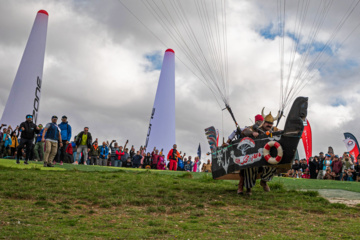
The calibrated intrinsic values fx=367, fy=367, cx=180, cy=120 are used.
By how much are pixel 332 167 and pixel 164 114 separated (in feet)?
46.2

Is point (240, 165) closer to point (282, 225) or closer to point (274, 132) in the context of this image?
point (274, 132)

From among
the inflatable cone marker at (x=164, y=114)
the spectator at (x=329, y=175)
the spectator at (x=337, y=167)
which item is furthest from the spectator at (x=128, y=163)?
the spectator at (x=337, y=167)

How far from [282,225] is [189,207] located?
2124 mm

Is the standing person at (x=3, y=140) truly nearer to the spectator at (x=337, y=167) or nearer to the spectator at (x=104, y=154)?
the spectator at (x=104, y=154)

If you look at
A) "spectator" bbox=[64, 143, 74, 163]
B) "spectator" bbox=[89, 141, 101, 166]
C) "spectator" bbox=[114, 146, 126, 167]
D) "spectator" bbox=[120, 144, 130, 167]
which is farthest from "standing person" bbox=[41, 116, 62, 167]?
"spectator" bbox=[120, 144, 130, 167]

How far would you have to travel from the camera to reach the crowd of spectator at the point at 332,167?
21.8 m

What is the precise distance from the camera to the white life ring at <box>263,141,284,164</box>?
8.73 meters

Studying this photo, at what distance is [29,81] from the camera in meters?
24.6

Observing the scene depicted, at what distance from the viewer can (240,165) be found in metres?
9.70

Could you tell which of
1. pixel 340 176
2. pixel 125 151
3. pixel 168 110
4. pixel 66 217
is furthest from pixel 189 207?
pixel 168 110

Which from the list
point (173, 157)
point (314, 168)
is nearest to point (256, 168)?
point (173, 157)

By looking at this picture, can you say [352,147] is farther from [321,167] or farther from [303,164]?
[321,167]

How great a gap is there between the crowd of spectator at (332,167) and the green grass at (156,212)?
12.7m

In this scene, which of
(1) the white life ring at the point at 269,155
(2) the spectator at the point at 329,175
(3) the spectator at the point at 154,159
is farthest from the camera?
(3) the spectator at the point at 154,159
